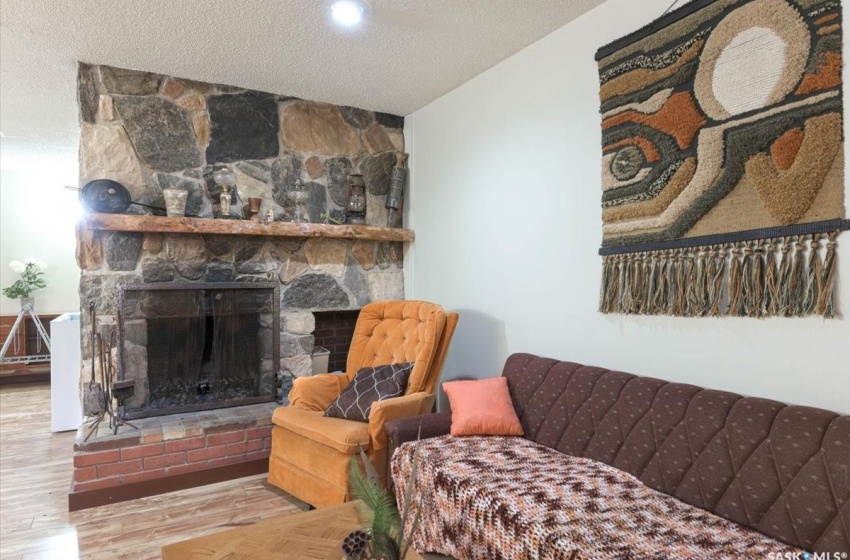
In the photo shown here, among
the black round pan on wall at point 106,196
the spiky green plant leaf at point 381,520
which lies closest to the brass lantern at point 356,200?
the black round pan on wall at point 106,196

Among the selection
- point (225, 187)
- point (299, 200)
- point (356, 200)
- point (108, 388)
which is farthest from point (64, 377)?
point (356, 200)

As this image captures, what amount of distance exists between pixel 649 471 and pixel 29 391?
21.3 feet

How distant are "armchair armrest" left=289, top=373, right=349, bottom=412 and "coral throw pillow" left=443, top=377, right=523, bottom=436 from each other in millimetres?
870

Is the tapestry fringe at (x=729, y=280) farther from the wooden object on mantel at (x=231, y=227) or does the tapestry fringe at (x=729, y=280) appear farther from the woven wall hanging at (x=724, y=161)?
Result: the wooden object on mantel at (x=231, y=227)

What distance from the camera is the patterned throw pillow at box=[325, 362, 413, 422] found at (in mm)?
2844

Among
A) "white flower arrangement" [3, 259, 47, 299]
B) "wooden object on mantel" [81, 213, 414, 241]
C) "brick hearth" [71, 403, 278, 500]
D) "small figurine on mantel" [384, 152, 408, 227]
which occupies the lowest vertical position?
"brick hearth" [71, 403, 278, 500]

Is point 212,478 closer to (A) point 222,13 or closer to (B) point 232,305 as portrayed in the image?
(B) point 232,305

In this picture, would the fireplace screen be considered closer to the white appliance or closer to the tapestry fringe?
the white appliance

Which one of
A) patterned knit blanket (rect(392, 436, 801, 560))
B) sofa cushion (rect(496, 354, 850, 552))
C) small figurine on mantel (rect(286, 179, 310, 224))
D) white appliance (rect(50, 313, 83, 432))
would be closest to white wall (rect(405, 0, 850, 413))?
sofa cushion (rect(496, 354, 850, 552))

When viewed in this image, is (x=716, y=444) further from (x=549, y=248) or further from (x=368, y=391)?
(x=368, y=391)

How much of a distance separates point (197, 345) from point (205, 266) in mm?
524

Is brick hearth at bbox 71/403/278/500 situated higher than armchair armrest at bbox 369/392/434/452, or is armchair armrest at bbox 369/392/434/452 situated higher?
armchair armrest at bbox 369/392/434/452

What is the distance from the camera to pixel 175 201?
10.9 feet

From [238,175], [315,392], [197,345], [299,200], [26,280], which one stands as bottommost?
[315,392]
